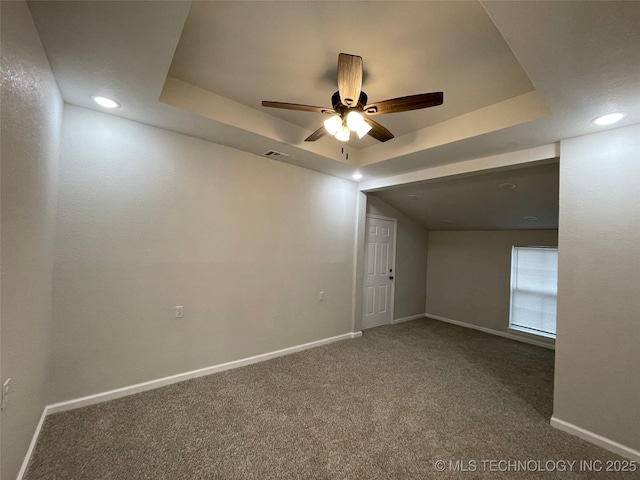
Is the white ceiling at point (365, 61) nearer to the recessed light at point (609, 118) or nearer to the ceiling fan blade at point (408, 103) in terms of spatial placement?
the recessed light at point (609, 118)

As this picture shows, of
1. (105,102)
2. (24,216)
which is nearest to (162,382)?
(24,216)

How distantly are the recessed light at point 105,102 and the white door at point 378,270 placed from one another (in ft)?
11.8

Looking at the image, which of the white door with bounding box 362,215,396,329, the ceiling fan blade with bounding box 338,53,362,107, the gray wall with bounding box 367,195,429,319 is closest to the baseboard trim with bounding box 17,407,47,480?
the ceiling fan blade with bounding box 338,53,362,107

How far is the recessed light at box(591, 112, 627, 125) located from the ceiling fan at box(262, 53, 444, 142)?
1.28m

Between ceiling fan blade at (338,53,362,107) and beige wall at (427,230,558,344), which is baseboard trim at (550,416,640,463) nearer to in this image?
beige wall at (427,230,558,344)

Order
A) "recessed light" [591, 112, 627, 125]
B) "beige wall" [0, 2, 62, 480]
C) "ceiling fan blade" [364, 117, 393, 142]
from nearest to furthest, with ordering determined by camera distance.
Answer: "beige wall" [0, 2, 62, 480], "recessed light" [591, 112, 627, 125], "ceiling fan blade" [364, 117, 393, 142]

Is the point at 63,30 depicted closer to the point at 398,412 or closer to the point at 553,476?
the point at 398,412

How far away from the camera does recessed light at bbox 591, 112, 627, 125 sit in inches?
72.3

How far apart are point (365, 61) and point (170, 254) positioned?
234cm

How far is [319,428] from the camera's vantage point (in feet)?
6.77

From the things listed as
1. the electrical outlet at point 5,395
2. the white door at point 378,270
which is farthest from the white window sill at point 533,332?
the electrical outlet at point 5,395

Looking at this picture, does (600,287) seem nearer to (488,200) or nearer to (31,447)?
(488,200)

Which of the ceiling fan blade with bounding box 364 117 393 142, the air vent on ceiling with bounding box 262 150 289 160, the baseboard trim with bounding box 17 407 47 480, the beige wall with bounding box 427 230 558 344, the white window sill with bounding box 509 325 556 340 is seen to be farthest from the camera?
the beige wall with bounding box 427 230 558 344

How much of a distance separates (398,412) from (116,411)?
2.32 meters
